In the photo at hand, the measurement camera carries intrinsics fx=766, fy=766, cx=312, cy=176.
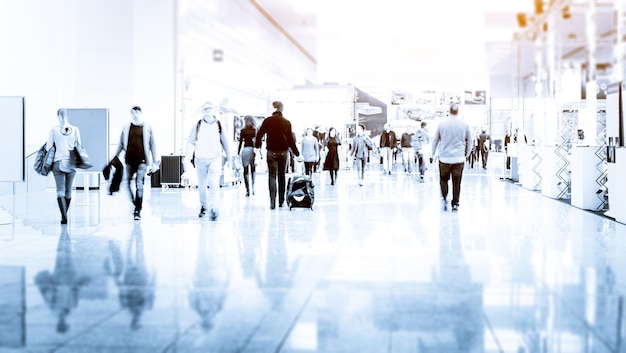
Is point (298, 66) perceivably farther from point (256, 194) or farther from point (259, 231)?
point (259, 231)

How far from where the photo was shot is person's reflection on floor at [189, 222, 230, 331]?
4.93 meters

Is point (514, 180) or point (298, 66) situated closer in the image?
point (514, 180)

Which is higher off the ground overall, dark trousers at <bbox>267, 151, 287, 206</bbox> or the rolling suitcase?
dark trousers at <bbox>267, 151, 287, 206</bbox>

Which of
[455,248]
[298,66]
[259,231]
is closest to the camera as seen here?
[455,248]

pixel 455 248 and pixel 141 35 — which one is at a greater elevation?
pixel 141 35

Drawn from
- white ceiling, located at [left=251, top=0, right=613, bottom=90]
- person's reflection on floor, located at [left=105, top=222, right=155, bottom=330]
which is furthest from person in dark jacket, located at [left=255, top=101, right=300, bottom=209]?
white ceiling, located at [left=251, top=0, right=613, bottom=90]

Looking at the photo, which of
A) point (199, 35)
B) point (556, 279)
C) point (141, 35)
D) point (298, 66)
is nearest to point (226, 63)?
point (199, 35)

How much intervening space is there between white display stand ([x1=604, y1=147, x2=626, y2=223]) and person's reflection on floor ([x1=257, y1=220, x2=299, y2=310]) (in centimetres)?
485

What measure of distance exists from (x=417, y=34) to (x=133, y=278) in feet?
77.1

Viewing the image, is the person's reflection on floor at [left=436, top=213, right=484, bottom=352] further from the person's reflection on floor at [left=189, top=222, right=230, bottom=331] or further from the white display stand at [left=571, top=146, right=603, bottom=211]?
the white display stand at [left=571, top=146, right=603, bottom=211]

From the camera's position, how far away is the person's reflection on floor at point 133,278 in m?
5.05

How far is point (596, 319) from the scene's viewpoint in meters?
4.69

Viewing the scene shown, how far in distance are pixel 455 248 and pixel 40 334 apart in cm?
469

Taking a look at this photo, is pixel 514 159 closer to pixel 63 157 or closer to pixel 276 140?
pixel 276 140
